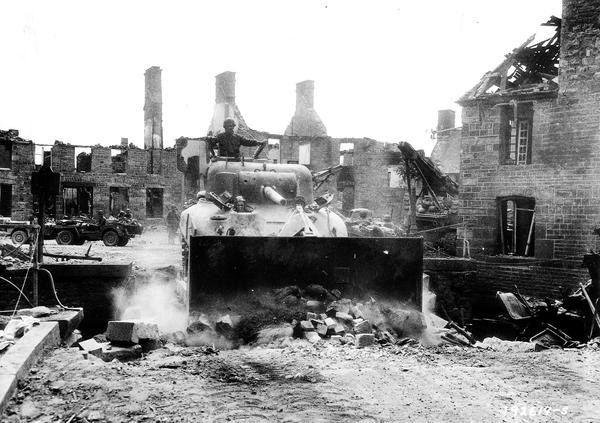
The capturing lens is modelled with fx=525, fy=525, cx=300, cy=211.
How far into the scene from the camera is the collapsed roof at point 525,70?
53.8 ft

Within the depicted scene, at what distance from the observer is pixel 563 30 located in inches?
599

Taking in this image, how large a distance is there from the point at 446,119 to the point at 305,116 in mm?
11274

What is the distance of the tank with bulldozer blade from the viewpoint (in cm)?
771

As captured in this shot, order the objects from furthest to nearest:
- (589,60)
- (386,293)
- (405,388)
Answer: (589,60), (386,293), (405,388)

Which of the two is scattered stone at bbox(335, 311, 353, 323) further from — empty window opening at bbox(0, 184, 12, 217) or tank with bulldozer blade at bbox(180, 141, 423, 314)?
empty window opening at bbox(0, 184, 12, 217)

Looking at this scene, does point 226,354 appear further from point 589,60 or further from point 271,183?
point 589,60

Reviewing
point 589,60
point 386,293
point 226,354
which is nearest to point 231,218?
point 386,293

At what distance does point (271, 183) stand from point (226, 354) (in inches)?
205

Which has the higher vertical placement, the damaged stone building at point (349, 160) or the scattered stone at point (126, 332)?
the damaged stone building at point (349, 160)

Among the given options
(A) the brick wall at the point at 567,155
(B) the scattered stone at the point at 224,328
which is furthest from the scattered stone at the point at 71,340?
(A) the brick wall at the point at 567,155

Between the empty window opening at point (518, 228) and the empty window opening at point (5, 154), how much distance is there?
93.4 ft

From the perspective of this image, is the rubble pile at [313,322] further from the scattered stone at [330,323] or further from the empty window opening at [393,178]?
the empty window opening at [393,178]

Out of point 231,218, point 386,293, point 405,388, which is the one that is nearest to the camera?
point 405,388

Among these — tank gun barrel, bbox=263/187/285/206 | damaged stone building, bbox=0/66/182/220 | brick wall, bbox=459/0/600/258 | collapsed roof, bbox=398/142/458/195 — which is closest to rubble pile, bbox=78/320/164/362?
tank gun barrel, bbox=263/187/285/206
